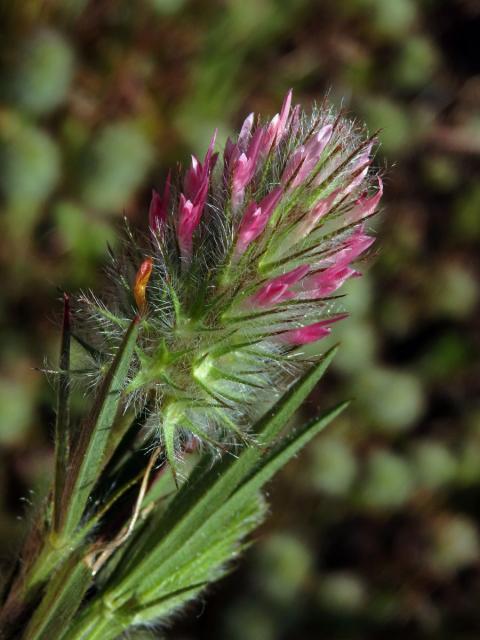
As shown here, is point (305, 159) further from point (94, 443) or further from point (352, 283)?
point (352, 283)

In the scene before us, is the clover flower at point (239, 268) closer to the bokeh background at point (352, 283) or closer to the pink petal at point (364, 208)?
the pink petal at point (364, 208)

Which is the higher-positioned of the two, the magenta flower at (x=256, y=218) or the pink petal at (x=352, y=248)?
the magenta flower at (x=256, y=218)

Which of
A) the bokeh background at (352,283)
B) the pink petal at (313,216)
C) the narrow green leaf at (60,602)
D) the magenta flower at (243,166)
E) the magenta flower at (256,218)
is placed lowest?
the bokeh background at (352,283)

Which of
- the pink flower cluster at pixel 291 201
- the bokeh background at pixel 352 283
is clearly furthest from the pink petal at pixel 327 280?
the bokeh background at pixel 352 283

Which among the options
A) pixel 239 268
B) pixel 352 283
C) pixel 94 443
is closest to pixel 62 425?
pixel 94 443

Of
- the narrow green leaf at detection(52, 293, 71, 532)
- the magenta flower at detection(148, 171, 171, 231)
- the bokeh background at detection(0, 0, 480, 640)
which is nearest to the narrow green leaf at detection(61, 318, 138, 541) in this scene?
the narrow green leaf at detection(52, 293, 71, 532)

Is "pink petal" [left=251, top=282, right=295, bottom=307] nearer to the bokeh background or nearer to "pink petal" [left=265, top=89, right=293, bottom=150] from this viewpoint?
"pink petal" [left=265, top=89, right=293, bottom=150]
